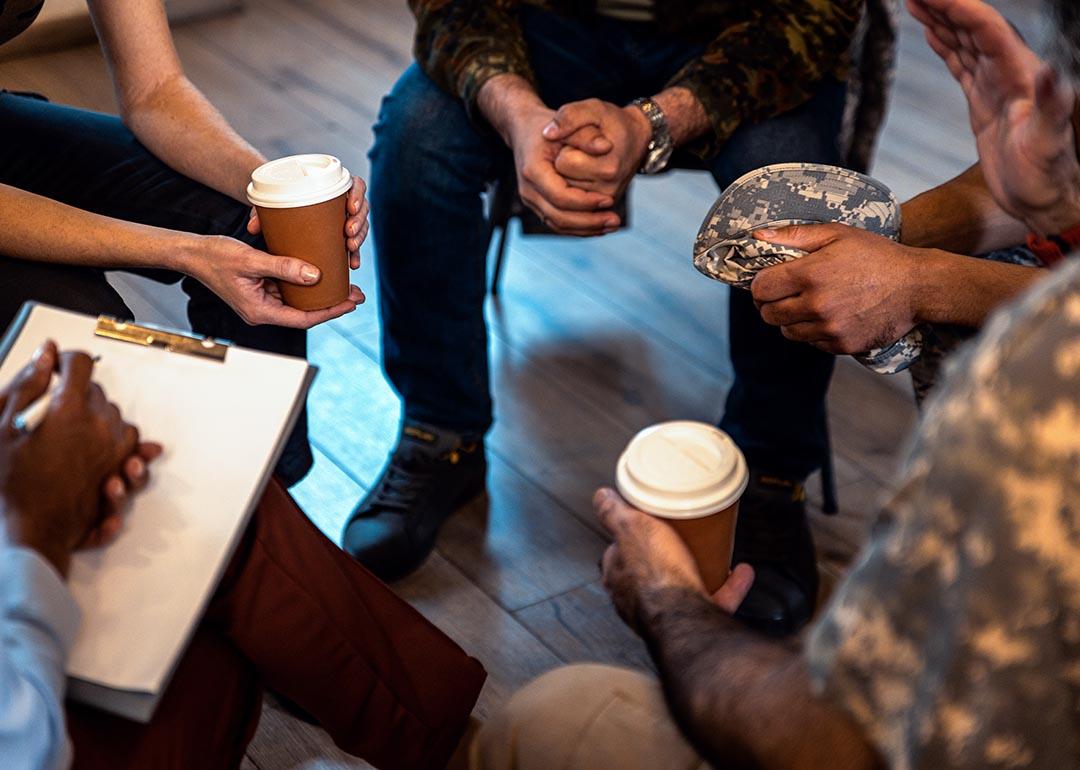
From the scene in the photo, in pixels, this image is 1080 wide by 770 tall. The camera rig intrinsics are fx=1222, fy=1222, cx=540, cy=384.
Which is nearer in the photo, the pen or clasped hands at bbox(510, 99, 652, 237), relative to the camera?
the pen

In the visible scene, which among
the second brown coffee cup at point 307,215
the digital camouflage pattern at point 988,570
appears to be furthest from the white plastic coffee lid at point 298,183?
the digital camouflage pattern at point 988,570

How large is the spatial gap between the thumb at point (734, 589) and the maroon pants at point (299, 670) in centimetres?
35

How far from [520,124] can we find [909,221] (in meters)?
0.54

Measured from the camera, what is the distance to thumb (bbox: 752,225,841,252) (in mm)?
1357

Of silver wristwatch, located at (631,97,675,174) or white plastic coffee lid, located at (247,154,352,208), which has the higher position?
white plastic coffee lid, located at (247,154,352,208)

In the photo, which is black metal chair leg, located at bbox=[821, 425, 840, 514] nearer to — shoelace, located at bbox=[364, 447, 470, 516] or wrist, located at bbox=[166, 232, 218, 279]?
shoelace, located at bbox=[364, 447, 470, 516]

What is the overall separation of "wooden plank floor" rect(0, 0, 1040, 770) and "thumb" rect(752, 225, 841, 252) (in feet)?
2.08

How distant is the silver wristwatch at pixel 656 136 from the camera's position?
1712 mm

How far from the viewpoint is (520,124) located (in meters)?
1.69

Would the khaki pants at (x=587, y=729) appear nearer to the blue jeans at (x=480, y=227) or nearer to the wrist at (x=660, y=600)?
the wrist at (x=660, y=600)

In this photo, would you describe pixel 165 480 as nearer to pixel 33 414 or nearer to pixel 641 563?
pixel 33 414

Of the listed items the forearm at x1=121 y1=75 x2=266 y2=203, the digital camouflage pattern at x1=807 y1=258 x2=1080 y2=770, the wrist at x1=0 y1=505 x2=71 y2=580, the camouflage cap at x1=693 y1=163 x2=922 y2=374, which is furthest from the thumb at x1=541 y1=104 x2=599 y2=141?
the digital camouflage pattern at x1=807 y1=258 x2=1080 y2=770

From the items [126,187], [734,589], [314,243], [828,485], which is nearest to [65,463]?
[314,243]

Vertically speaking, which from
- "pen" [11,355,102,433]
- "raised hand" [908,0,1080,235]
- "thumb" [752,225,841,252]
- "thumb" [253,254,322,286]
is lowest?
"thumb" [253,254,322,286]
